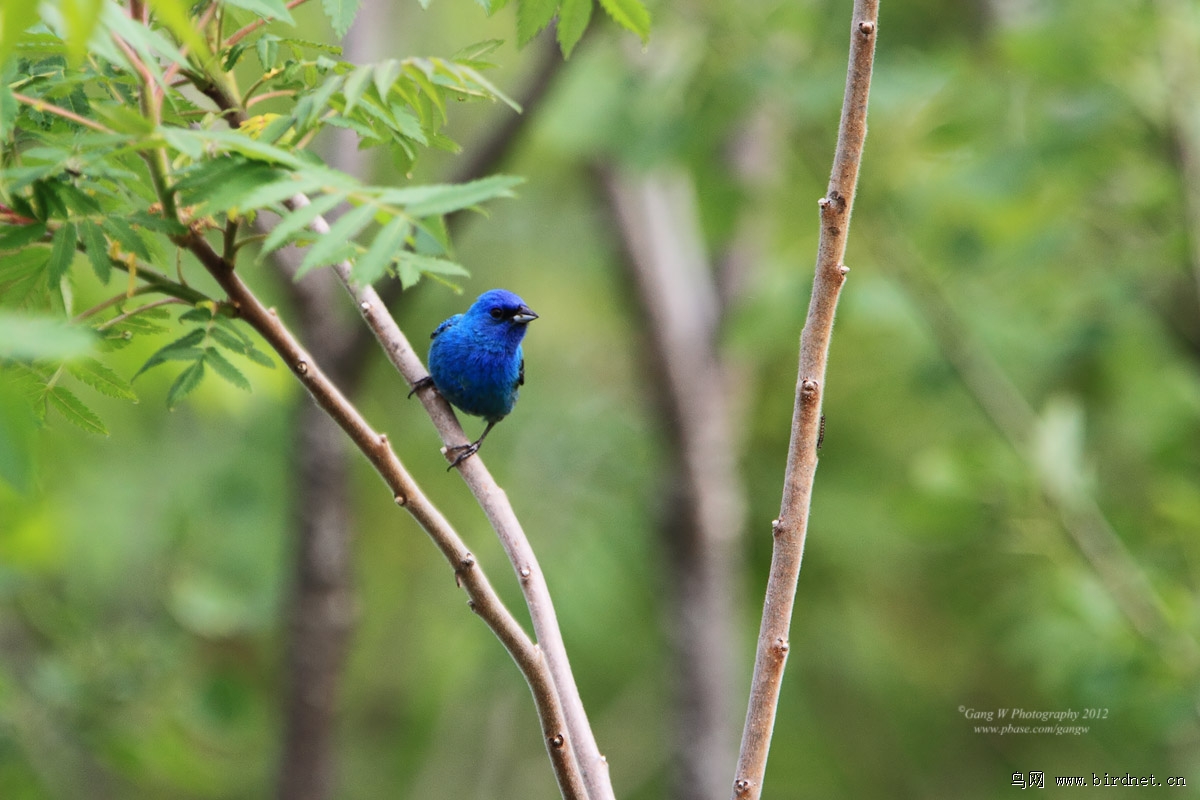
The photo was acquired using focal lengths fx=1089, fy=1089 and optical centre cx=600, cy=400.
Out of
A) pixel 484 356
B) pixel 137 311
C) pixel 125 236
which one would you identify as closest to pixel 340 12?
pixel 125 236

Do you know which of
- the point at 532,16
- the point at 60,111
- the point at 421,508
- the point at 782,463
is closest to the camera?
the point at 60,111

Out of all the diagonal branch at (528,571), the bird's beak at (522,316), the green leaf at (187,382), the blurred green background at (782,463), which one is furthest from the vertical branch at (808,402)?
the blurred green background at (782,463)

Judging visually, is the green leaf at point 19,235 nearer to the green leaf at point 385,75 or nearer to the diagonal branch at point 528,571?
the diagonal branch at point 528,571

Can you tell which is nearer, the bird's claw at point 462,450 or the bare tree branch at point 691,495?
the bird's claw at point 462,450

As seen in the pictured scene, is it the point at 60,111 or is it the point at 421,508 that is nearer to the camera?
the point at 60,111

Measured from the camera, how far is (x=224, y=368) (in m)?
1.99

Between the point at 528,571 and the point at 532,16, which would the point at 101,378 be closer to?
the point at 528,571

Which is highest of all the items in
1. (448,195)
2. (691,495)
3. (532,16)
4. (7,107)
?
(532,16)

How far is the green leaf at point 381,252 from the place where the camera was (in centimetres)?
163

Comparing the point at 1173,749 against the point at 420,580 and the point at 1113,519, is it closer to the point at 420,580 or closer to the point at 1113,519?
the point at 1113,519

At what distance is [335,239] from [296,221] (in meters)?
0.06

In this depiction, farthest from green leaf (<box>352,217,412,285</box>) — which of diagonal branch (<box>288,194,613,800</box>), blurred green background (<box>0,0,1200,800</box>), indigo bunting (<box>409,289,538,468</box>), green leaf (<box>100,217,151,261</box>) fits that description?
blurred green background (<box>0,0,1200,800</box>)

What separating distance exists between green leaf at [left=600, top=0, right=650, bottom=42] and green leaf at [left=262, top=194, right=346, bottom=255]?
0.77 m

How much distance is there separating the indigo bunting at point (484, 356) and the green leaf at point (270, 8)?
1.54 meters
